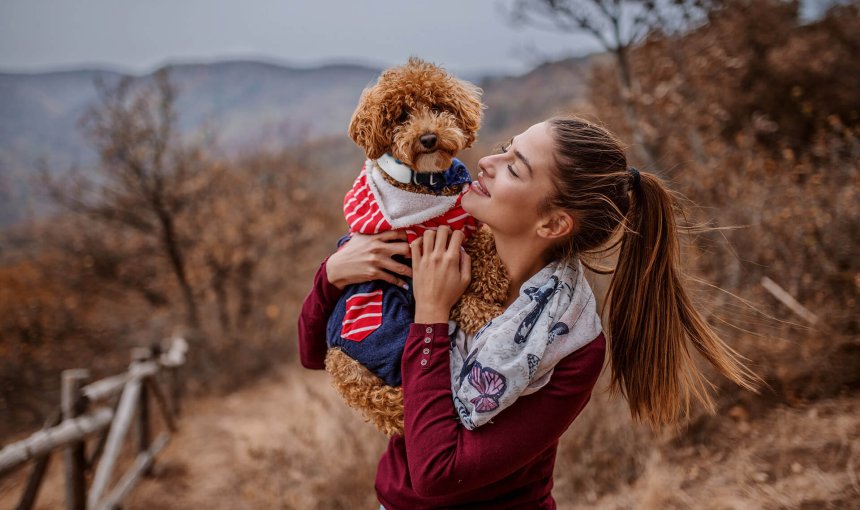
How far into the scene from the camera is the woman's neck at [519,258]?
5.73 feet

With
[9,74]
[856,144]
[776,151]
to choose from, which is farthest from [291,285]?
[9,74]

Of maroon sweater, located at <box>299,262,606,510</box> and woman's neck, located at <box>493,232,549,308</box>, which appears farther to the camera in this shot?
woman's neck, located at <box>493,232,549,308</box>

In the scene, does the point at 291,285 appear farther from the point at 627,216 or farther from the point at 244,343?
the point at 627,216

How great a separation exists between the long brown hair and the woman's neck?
7 centimetres

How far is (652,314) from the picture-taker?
69.5 inches

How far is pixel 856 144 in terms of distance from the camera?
555cm

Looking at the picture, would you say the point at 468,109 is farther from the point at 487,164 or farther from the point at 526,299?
the point at 526,299

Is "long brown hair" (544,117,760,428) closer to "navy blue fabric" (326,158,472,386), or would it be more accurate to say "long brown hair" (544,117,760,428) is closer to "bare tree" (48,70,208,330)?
"navy blue fabric" (326,158,472,386)

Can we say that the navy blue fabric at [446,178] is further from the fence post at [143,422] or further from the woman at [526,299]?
the fence post at [143,422]

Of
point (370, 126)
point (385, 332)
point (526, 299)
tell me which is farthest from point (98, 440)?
point (526, 299)

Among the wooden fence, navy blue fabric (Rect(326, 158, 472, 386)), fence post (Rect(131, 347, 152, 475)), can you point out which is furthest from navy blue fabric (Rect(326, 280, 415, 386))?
fence post (Rect(131, 347, 152, 475))

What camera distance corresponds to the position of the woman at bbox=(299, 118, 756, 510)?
1.45 metres

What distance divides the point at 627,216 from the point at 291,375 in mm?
9826

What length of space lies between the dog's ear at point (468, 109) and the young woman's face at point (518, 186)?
19 cm
